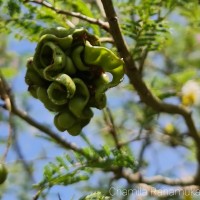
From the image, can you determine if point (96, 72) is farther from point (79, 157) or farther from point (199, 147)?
point (199, 147)

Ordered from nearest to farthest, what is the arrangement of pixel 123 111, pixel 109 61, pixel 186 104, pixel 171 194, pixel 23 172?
pixel 109 61, pixel 171 194, pixel 186 104, pixel 23 172, pixel 123 111

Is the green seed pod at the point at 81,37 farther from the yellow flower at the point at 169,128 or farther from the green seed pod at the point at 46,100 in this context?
the yellow flower at the point at 169,128

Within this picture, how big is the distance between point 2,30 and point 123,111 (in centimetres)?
309

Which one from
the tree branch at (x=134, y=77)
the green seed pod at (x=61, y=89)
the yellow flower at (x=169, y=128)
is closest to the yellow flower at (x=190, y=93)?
the yellow flower at (x=169, y=128)

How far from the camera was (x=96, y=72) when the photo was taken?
168 centimetres

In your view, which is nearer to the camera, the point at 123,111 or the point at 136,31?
the point at 136,31

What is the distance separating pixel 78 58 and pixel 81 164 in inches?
19.5

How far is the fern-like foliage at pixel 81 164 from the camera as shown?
183 cm

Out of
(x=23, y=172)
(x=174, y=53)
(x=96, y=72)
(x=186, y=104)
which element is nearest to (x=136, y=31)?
(x=96, y=72)

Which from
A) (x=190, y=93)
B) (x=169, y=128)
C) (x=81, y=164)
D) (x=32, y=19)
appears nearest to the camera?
(x=81, y=164)

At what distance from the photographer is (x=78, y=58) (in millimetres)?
1619

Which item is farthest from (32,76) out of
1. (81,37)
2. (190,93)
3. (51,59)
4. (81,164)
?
(190,93)

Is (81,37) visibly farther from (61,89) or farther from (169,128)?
(169,128)

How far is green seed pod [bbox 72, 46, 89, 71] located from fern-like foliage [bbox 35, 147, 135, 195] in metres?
0.38
